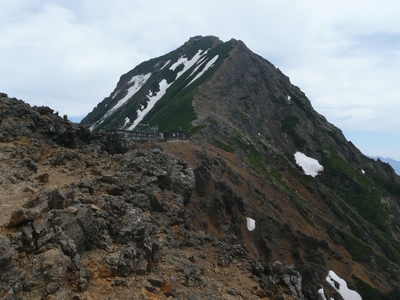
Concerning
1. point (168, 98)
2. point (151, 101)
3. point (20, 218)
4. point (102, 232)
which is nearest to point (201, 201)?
point (102, 232)

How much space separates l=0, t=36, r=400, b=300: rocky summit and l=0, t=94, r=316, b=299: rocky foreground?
0.07 m

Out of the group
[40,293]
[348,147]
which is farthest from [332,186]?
[40,293]

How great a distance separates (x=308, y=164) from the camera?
4582 inches

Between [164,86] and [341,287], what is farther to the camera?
[164,86]

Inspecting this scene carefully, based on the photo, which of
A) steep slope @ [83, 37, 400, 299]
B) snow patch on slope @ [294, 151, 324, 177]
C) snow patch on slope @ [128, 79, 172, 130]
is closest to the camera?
steep slope @ [83, 37, 400, 299]

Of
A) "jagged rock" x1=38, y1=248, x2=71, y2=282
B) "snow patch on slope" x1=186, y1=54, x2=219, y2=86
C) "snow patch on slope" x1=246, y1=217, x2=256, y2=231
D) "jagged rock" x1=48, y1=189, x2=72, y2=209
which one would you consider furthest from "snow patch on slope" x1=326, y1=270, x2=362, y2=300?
"snow patch on slope" x1=186, y1=54, x2=219, y2=86

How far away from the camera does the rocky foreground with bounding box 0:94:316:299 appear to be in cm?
1205

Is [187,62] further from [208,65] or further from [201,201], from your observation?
[201,201]

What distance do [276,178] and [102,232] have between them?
252 feet

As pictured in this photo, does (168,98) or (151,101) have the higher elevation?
(151,101)

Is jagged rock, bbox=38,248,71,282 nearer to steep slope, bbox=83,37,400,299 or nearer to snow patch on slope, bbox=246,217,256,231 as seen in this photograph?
steep slope, bbox=83,37,400,299

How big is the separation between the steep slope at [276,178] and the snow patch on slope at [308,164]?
18.4 inches

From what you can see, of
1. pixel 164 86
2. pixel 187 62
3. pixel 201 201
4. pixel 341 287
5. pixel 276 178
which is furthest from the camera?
pixel 187 62

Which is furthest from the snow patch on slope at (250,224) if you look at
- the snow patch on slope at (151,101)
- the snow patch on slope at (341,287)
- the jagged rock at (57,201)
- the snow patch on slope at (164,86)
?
the snow patch on slope at (151,101)
